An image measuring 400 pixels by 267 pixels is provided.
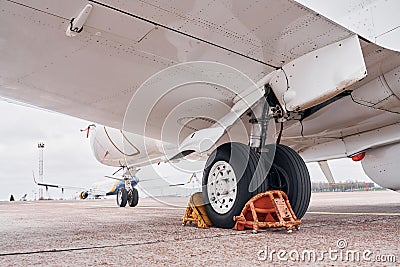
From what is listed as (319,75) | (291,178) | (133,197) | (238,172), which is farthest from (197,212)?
(133,197)

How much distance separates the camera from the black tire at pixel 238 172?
3566 mm

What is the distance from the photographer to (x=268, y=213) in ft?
11.7

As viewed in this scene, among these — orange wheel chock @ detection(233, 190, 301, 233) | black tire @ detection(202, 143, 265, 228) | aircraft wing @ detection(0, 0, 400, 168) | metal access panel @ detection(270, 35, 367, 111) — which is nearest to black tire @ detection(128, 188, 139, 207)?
aircraft wing @ detection(0, 0, 400, 168)

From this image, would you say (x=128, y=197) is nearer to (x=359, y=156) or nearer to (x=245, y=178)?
(x=359, y=156)

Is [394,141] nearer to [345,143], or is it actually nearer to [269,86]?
[345,143]

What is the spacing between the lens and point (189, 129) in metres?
5.39

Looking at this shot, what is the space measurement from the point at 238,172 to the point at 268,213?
1.45 feet

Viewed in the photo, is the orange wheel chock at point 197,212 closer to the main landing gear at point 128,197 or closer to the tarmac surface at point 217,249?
the tarmac surface at point 217,249

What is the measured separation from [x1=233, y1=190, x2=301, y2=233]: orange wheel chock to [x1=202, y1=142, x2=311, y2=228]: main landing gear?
0.29ft

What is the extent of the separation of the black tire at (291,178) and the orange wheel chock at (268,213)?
0.17 metres

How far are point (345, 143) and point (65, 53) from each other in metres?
3.93

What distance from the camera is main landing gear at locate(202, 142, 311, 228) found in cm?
359

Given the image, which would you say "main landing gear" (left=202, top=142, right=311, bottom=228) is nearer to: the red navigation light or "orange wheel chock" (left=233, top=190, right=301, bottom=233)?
"orange wheel chock" (left=233, top=190, right=301, bottom=233)

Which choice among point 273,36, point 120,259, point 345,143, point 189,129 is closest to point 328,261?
point 120,259
